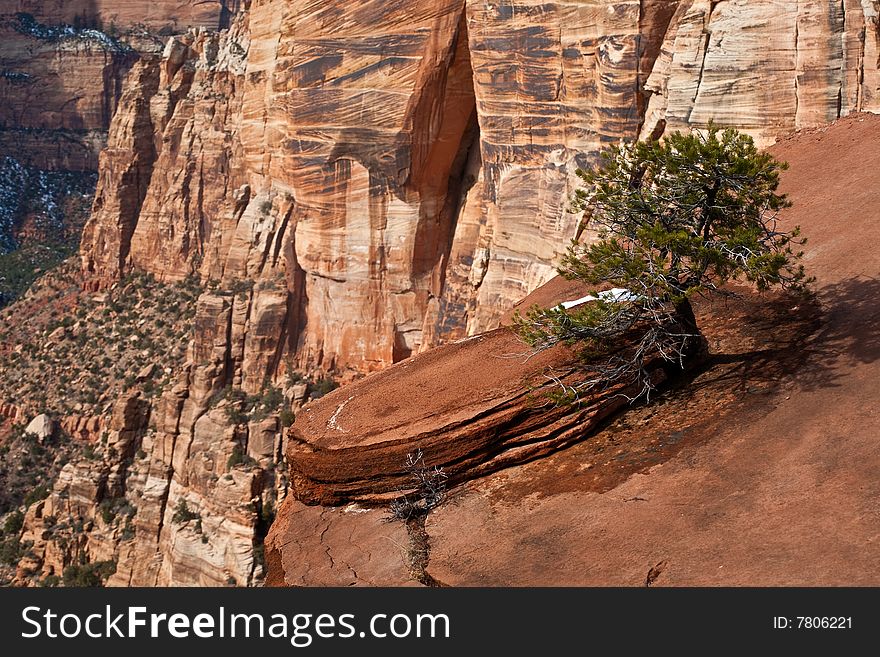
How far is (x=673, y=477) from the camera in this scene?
12641 millimetres

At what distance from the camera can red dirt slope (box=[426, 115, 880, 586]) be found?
10672 millimetres

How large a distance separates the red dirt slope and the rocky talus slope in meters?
0.03

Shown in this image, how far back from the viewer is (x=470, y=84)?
107 feet

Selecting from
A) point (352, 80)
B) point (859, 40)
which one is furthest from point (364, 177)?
point (859, 40)

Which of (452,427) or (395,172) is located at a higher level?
(395,172)

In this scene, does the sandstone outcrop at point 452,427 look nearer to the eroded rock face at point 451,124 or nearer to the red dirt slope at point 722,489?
the red dirt slope at point 722,489

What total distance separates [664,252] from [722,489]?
3.64m

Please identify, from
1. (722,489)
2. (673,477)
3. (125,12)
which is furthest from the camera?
(125,12)

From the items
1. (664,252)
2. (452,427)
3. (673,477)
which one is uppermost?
(664,252)

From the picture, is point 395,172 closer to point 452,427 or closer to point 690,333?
point 690,333

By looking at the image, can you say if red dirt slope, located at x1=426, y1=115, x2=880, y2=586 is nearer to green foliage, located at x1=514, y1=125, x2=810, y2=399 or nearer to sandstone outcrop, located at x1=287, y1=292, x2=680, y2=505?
sandstone outcrop, located at x1=287, y1=292, x2=680, y2=505

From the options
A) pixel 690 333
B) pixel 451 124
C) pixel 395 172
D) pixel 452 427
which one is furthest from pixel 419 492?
pixel 395 172

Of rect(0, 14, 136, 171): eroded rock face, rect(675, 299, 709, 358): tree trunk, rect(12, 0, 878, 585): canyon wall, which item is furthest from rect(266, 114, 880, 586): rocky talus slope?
rect(0, 14, 136, 171): eroded rock face

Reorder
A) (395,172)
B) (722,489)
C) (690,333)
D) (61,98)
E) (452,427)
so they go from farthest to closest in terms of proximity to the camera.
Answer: (61,98)
(395,172)
(690,333)
(452,427)
(722,489)
